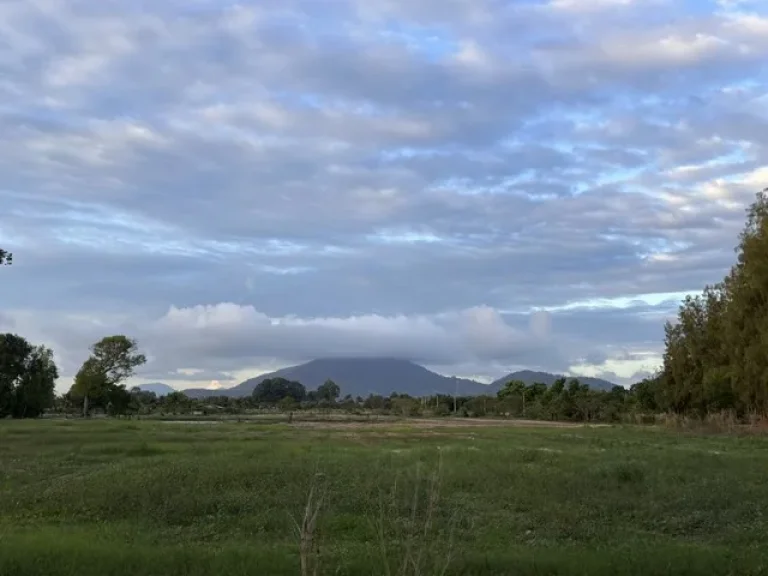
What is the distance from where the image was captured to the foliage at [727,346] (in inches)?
1539

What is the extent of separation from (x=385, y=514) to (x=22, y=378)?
203ft

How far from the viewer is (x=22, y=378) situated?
66.4 meters

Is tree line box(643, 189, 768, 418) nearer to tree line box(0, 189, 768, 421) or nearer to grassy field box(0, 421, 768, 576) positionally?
tree line box(0, 189, 768, 421)

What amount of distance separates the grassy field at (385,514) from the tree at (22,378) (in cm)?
4558

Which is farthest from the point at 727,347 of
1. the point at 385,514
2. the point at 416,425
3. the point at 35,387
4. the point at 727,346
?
the point at 35,387

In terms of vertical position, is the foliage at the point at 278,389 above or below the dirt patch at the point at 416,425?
above

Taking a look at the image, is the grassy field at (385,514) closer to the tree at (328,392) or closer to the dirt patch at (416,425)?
the dirt patch at (416,425)

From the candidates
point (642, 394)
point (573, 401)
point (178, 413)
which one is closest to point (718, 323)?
point (642, 394)

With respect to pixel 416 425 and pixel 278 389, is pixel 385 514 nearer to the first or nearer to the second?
pixel 416 425

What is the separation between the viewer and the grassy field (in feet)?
30.9

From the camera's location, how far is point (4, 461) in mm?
22797

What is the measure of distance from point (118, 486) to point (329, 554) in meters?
7.55

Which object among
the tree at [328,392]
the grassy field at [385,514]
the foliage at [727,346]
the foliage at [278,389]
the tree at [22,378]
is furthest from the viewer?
the foliage at [278,389]

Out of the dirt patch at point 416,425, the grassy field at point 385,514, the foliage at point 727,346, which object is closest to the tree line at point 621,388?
the foliage at point 727,346
